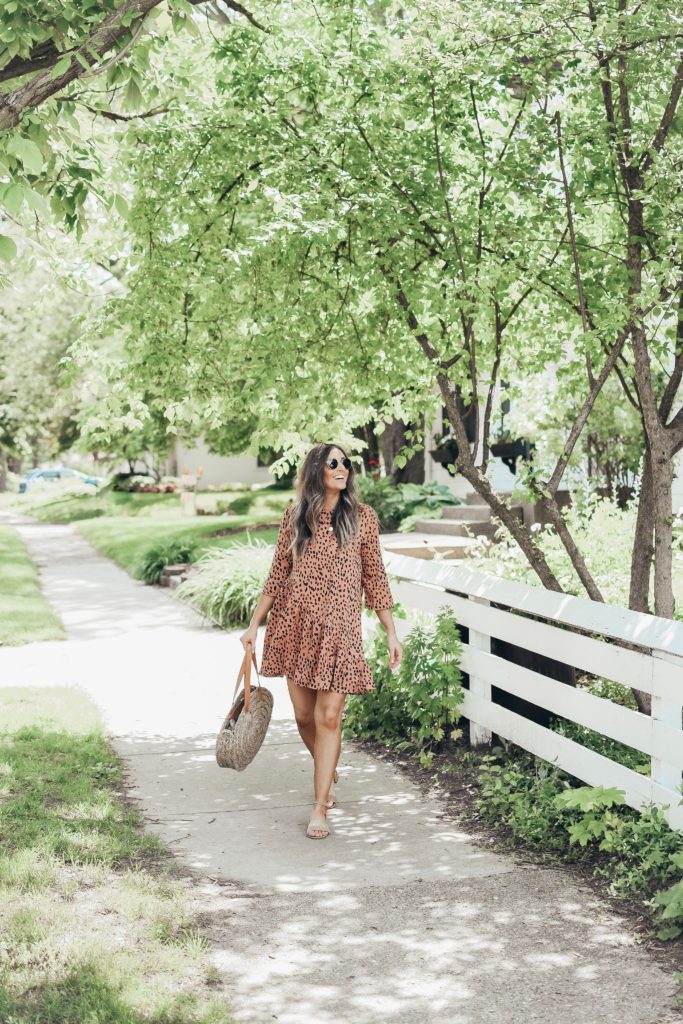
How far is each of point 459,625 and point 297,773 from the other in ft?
4.33

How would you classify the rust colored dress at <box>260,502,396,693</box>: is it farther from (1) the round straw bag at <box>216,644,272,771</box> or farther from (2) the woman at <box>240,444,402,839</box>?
(1) the round straw bag at <box>216,644,272,771</box>

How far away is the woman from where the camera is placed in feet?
18.7

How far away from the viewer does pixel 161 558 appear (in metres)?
17.1

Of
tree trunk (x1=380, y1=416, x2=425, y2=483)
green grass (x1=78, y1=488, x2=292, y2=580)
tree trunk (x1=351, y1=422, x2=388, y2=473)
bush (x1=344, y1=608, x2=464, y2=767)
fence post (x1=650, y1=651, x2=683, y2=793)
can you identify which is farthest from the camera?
tree trunk (x1=351, y1=422, x2=388, y2=473)

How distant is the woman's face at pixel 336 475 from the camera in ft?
18.8

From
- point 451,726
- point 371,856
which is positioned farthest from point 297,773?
point 371,856

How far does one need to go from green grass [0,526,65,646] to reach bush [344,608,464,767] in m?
5.29

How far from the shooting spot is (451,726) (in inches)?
280

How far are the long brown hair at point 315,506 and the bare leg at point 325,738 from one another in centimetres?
73

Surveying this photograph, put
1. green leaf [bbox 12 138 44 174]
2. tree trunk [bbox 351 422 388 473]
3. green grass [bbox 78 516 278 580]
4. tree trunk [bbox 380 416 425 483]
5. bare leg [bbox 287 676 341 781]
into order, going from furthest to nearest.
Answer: tree trunk [bbox 351 422 388 473] < tree trunk [bbox 380 416 425 483] < green grass [bbox 78 516 278 580] < bare leg [bbox 287 676 341 781] < green leaf [bbox 12 138 44 174]

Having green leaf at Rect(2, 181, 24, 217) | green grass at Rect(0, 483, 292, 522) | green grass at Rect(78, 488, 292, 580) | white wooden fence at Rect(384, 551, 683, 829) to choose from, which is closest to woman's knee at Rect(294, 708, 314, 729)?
white wooden fence at Rect(384, 551, 683, 829)

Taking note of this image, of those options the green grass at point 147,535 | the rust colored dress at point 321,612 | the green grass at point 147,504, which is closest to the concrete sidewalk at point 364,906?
the rust colored dress at point 321,612

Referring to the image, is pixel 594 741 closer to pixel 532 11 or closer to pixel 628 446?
pixel 532 11

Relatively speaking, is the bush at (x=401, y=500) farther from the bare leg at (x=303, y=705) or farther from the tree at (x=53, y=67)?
the tree at (x=53, y=67)
